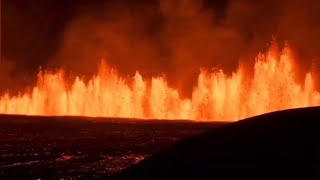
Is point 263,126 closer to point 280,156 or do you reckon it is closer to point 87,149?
point 280,156

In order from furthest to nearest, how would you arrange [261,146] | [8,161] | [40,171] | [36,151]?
[36,151], [8,161], [40,171], [261,146]

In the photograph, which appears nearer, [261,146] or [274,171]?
[274,171]

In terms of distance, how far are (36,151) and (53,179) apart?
4251cm

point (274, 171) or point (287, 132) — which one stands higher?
point (287, 132)

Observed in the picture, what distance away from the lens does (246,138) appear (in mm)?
15055

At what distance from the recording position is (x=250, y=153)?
14.1m

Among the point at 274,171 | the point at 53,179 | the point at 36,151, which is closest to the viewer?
the point at 274,171

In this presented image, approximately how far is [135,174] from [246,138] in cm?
340

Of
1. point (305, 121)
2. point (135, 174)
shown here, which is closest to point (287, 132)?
point (305, 121)

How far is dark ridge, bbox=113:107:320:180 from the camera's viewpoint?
43.2ft

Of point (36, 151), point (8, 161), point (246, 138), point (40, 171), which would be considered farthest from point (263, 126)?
point (36, 151)

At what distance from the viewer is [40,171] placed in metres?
69.9

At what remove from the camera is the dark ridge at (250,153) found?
518 inches

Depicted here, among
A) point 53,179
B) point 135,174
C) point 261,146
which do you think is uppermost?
point 261,146
